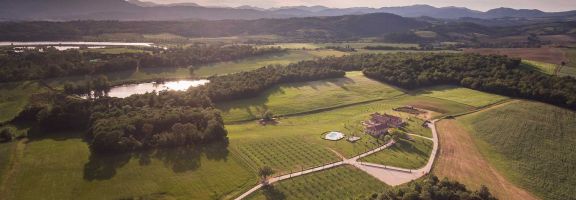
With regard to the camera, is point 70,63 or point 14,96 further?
point 70,63

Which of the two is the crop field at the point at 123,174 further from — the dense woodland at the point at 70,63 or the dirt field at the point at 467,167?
the dense woodland at the point at 70,63

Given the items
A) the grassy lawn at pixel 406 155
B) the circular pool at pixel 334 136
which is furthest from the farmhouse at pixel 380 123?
the circular pool at pixel 334 136

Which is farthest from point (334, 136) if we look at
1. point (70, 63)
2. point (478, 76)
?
point (70, 63)

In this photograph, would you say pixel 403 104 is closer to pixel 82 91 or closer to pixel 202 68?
pixel 202 68

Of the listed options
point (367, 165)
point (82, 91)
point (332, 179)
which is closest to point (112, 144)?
point (332, 179)

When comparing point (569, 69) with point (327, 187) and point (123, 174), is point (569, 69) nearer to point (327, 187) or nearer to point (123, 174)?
point (327, 187)

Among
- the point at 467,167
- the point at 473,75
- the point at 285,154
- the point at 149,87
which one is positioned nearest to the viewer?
the point at 467,167

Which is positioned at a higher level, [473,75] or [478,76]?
[473,75]

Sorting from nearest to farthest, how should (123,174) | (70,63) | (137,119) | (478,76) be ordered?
(123,174)
(137,119)
(478,76)
(70,63)

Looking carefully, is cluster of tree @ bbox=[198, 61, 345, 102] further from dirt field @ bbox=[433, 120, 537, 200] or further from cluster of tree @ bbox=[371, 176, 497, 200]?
cluster of tree @ bbox=[371, 176, 497, 200]
